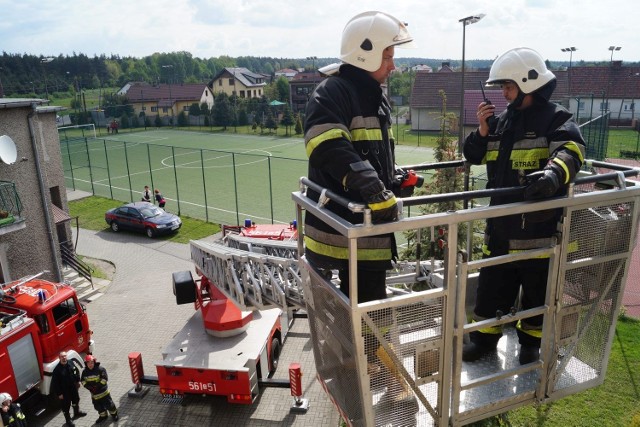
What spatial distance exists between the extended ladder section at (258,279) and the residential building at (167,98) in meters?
62.4

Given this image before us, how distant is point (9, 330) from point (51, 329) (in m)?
1.03

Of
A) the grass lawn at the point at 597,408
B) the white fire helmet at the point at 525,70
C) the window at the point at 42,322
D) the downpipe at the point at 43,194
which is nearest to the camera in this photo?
the white fire helmet at the point at 525,70

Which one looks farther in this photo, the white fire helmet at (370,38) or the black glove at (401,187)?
the black glove at (401,187)

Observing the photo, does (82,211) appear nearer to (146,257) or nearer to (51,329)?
(146,257)

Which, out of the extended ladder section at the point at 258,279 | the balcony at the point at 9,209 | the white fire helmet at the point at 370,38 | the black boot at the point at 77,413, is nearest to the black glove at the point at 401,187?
the white fire helmet at the point at 370,38

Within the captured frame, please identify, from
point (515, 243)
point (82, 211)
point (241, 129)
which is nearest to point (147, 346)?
point (515, 243)

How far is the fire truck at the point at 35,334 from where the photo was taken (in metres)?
8.48

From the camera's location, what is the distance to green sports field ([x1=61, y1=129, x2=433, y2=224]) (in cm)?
2278

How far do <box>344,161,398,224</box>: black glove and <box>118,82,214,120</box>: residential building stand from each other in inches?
2651

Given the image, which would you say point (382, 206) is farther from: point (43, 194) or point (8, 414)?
point (43, 194)

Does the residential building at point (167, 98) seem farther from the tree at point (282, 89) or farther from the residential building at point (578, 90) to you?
the residential building at point (578, 90)

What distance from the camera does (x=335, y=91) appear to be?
3.41 m

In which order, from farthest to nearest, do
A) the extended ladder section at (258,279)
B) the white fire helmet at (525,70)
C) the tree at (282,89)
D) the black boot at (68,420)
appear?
the tree at (282,89) → the black boot at (68,420) → the extended ladder section at (258,279) → the white fire helmet at (525,70)

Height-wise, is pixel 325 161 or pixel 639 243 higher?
pixel 325 161
